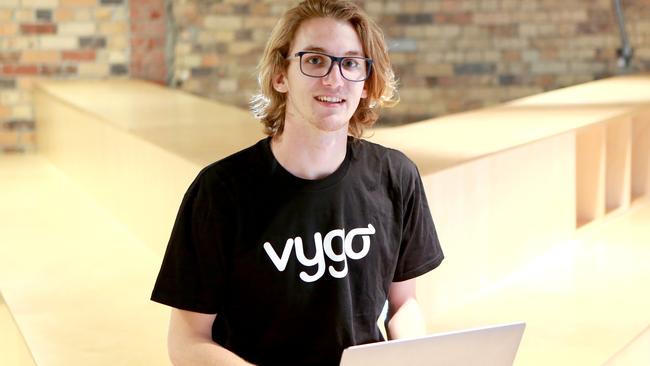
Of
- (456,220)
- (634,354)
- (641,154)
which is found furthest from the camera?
(641,154)

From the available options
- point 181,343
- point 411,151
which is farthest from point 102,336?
point 411,151

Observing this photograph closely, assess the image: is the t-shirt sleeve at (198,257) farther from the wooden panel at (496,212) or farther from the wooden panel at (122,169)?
the wooden panel at (122,169)

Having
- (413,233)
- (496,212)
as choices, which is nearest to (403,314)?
(413,233)

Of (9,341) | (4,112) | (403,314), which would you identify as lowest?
(9,341)

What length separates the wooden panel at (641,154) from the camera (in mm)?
4223

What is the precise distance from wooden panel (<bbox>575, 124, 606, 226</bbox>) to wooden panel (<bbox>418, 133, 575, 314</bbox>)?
338 millimetres

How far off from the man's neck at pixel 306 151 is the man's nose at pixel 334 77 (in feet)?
0.29

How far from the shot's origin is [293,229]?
1.67m

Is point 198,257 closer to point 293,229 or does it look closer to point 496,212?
point 293,229

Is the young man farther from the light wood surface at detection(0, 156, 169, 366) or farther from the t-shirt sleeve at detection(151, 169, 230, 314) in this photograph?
the light wood surface at detection(0, 156, 169, 366)

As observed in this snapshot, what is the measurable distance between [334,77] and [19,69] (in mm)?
4627

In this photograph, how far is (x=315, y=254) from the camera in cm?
168

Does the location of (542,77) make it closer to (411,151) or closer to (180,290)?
(411,151)

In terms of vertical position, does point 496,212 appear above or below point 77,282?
above
